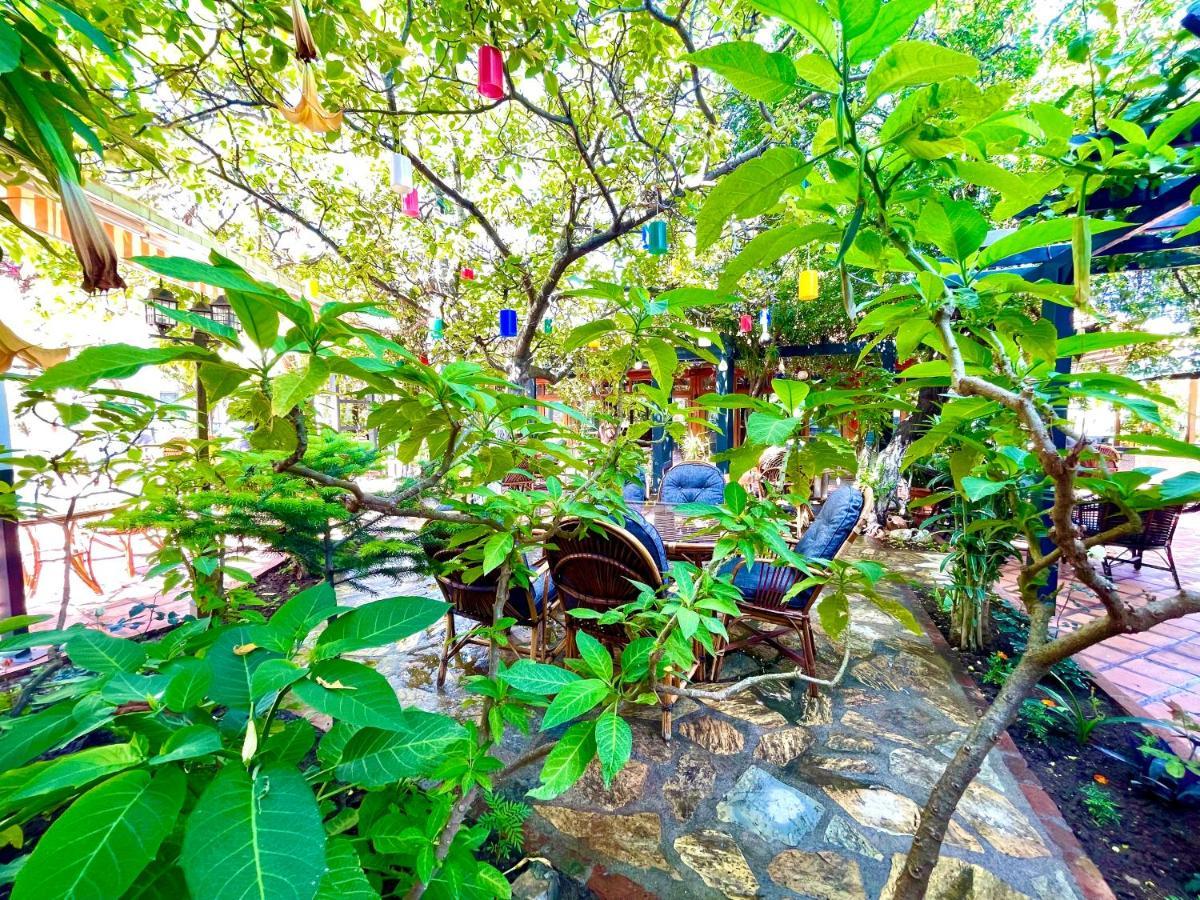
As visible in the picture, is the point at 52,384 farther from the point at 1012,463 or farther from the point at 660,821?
the point at 660,821

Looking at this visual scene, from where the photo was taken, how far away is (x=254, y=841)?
43cm

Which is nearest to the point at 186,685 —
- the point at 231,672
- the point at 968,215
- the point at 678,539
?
the point at 231,672

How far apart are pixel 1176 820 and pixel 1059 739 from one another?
0.42 m

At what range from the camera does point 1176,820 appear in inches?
58.6

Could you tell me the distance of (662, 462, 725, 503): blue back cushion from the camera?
432 centimetres

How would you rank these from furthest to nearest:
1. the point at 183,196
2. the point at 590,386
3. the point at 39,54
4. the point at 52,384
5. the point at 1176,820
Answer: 1. the point at 590,386
2. the point at 183,196
3. the point at 1176,820
4. the point at 39,54
5. the point at 52,384

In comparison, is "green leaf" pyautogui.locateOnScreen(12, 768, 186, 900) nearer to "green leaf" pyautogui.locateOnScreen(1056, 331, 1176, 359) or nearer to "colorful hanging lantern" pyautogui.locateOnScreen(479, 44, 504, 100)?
"green leaf" pyautogui.locateOnScreen(1056, 331, 1176, 359)

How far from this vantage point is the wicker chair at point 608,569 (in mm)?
1783

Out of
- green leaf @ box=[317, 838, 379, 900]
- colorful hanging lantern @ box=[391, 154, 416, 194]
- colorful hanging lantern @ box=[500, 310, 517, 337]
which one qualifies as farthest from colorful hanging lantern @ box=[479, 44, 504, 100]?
green leaf @ box=[317, 838, 379, 900]

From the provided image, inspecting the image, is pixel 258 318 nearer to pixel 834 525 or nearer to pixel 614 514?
pixel 614 514

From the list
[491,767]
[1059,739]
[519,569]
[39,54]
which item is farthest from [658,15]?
[1059,739]

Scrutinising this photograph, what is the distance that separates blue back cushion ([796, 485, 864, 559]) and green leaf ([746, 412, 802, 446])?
1651 millimetres

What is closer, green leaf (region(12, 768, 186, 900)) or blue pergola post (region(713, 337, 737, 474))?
green leaf (region(12, 768, 186, 900))

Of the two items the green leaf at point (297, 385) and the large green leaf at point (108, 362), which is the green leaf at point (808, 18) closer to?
the green leaf at point (297, 385)
